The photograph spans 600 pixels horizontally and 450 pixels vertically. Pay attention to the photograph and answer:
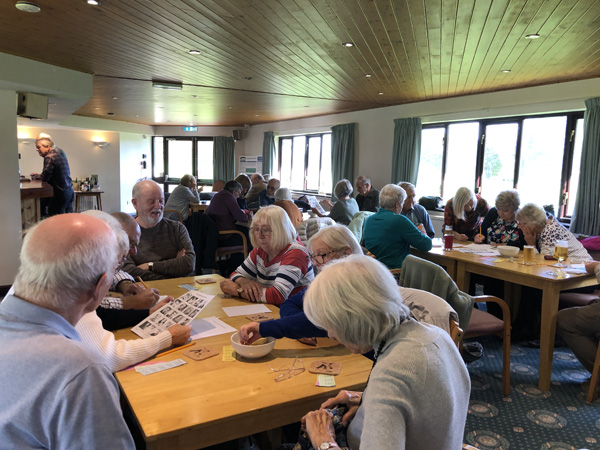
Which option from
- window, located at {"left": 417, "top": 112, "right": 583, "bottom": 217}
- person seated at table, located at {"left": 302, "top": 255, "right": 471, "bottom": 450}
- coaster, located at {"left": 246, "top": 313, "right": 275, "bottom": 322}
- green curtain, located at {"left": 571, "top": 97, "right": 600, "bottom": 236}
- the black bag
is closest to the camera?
person seated at table, located at {"left": 302, "top": 255, "right": 471, "bottom": 450}

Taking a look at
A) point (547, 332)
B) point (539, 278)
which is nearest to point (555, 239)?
point (539, 278)

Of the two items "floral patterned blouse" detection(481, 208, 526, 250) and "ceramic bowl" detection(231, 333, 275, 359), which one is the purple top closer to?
"floral patterned blouse" detection(481, 208, 526, 250)

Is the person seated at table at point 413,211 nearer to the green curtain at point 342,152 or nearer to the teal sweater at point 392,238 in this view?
the teal sweater at point 392,238

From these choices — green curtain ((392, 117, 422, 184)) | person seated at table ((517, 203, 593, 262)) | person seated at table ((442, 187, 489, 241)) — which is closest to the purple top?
person seated at table ((442, 187, 489, 241))

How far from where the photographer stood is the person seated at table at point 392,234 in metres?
3.55

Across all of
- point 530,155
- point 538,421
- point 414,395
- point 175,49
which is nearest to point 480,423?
point 538,421

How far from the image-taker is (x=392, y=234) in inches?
141

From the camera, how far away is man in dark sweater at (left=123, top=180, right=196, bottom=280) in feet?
9.58

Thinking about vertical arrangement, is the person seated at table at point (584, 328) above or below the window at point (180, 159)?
below

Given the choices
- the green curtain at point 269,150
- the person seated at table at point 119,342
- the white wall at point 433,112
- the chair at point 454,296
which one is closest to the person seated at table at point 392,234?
the chair at point 454,296

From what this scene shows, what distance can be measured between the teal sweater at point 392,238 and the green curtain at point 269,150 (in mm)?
8235

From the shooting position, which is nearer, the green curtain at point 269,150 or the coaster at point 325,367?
the coaster at point 325,367

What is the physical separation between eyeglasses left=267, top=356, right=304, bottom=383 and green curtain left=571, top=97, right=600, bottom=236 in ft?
17.1

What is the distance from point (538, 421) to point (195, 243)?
3.38 metres
